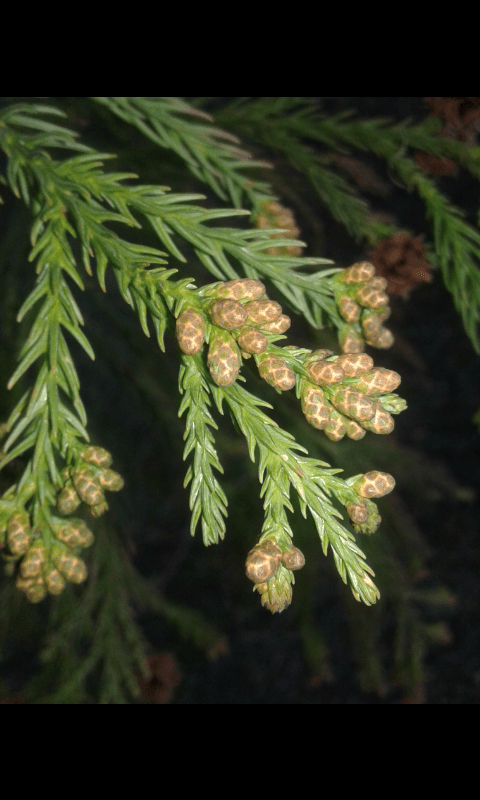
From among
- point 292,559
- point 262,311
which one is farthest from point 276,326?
point 292,559

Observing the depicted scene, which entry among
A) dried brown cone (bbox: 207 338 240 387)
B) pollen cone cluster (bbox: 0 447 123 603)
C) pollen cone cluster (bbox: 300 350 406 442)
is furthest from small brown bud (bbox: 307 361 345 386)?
pollen cone cluster (bbox: 0 447 123 603)

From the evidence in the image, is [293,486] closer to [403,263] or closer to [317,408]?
[317,408]

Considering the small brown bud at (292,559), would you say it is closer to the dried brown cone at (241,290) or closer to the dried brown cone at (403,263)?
the dried brown cone at (241,290)

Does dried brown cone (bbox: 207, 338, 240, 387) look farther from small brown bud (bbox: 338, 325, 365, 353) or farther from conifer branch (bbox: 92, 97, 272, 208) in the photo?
conifer branch (bbox: 92, 97, 272, 208)

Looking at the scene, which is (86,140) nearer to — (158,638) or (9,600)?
(9,600)

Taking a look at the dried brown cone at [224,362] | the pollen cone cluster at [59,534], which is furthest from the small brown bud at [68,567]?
the dried brown cone at [224,362]

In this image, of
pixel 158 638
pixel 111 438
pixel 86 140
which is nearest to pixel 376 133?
pixel 86 140
